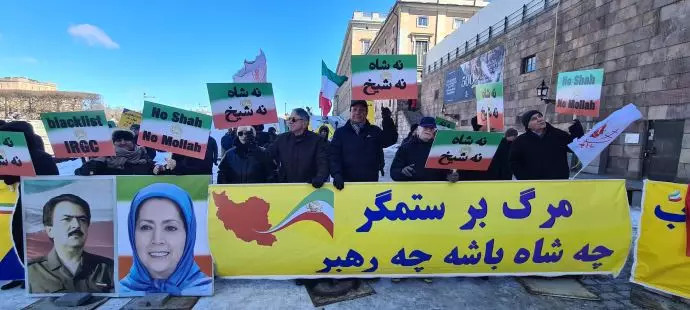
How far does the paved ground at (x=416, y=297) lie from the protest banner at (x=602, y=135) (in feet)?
4.35

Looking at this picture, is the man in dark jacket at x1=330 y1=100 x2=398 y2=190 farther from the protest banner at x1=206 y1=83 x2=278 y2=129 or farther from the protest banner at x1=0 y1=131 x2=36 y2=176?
the protest banner at x1=0 y1=131 x2=36 y2=176

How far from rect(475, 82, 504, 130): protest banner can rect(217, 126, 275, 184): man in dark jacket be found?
3.17 metres

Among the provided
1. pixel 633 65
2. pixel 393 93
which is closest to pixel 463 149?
pixel 393 93

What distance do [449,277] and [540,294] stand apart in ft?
2.74

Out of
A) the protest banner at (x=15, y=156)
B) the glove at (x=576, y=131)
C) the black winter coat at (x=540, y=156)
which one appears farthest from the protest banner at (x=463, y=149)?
the protest banner at (x=15, y=156)

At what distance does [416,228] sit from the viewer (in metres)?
3.27

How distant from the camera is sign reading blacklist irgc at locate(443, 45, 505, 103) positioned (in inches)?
695

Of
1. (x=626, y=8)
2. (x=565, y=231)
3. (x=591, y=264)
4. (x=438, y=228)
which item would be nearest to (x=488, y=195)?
(x=438, y=228)

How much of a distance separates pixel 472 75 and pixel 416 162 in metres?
19.1

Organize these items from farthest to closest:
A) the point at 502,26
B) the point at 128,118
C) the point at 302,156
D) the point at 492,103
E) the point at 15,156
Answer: the point at 502,26, the point at 128,118, the point at 492,103, the point at 302,156, the point at 15,156

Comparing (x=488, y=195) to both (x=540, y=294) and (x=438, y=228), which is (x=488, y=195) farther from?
(x=540, y=294)

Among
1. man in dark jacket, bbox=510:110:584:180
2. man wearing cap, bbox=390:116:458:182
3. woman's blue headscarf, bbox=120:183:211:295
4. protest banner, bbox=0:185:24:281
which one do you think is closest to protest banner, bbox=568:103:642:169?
man in dark jacket, bbox=510:110:584:180

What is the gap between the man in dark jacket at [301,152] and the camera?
3564 millimetres

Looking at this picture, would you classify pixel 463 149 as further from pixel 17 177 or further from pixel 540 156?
pixel 17 177
